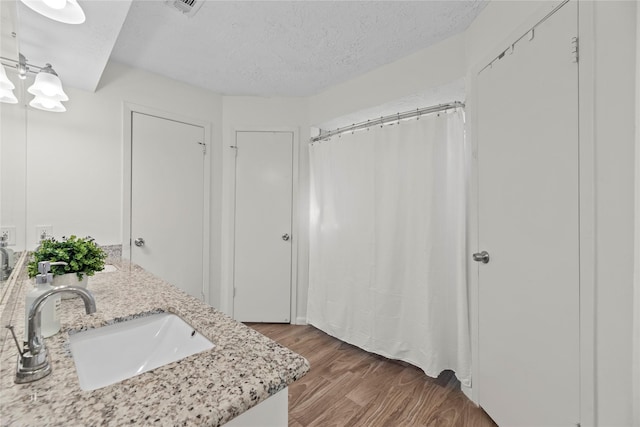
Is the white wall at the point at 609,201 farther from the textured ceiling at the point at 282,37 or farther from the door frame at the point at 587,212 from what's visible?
the textured ceiling at the point at 282,37

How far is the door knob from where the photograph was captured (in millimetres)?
1500

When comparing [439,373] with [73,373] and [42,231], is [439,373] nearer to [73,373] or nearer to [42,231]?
[73,373]

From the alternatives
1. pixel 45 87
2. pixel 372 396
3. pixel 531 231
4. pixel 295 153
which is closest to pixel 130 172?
pixel 45 87

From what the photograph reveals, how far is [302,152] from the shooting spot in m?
2.81

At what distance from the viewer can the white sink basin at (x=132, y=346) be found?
788 millimetres

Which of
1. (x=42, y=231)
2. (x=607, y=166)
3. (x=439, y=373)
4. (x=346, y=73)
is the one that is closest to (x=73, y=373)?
(x=607, y=166)

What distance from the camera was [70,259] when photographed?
3.55 ft

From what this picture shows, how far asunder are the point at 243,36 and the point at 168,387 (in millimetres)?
2026

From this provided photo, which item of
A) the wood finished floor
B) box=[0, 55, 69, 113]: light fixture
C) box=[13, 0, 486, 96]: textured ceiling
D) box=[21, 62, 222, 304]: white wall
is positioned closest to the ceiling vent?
box=[13, 0, 486, 96]: textured ceiling

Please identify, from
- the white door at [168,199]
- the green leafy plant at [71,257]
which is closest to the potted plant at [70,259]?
the green leafy plant at [71,257]

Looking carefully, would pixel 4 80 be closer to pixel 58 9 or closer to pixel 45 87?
pixel 58 9

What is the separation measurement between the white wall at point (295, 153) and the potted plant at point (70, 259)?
1.61m

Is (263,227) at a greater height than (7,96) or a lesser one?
lesser

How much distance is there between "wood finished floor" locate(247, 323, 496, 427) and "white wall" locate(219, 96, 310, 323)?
841 mm
